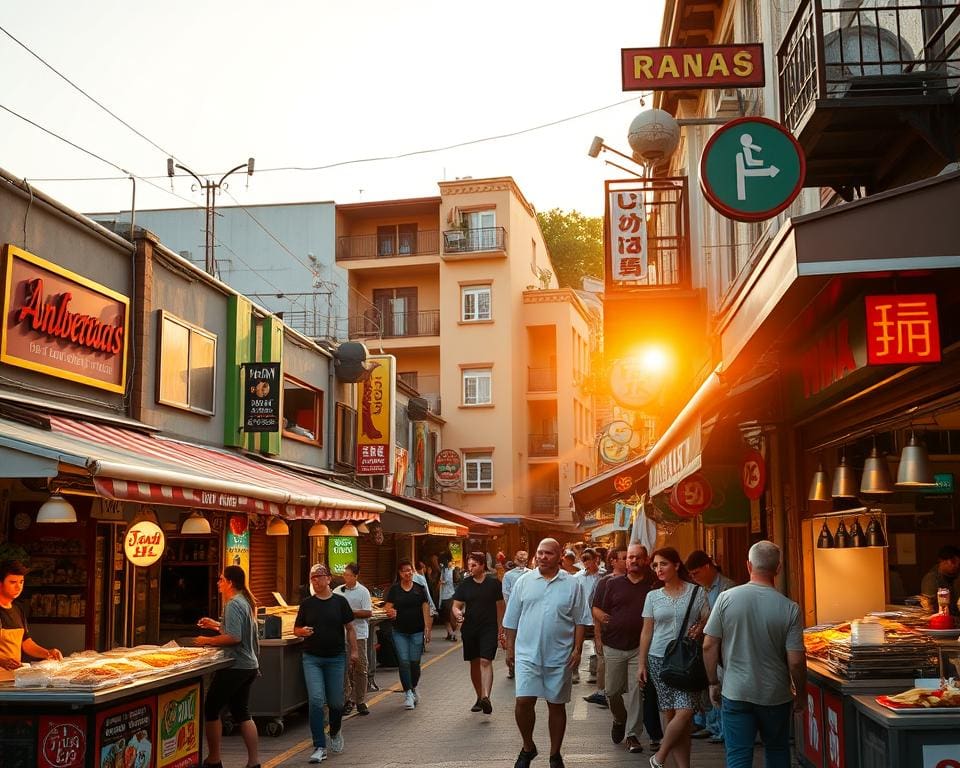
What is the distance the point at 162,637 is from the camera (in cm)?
1683

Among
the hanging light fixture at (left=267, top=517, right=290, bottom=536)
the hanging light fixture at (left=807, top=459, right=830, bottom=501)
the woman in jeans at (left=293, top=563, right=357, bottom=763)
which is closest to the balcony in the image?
the hanging light fixture at (left=807, top=459, right=830, bottom=501)

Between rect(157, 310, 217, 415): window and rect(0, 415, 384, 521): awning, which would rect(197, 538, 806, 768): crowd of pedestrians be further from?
rect(157, 310, 217, 415): window

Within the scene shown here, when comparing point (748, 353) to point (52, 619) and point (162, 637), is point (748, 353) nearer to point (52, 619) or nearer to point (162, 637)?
point (52, 619)

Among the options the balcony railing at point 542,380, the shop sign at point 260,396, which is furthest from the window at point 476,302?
the shop sign at point 260,396

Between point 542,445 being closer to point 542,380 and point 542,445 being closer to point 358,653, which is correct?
point 542,380

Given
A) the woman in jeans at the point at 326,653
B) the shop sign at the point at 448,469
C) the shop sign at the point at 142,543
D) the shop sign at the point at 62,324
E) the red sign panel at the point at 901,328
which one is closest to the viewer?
the red sign panel at the point at 901,328

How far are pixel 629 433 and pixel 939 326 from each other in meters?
24.2

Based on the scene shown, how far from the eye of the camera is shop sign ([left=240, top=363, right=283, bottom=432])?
18.8 metres

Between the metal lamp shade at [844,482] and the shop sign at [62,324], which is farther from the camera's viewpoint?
the shop sign at [62,324]

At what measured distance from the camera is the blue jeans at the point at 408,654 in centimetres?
1423

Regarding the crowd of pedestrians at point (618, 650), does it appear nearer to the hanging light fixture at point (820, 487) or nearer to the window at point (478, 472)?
the hanging light fixture at point (820, 487)

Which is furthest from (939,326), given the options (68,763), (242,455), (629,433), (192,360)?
(629,433)

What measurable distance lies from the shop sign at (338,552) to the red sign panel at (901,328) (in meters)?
16.8

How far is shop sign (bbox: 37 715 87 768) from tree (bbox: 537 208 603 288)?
5722 centimetres
